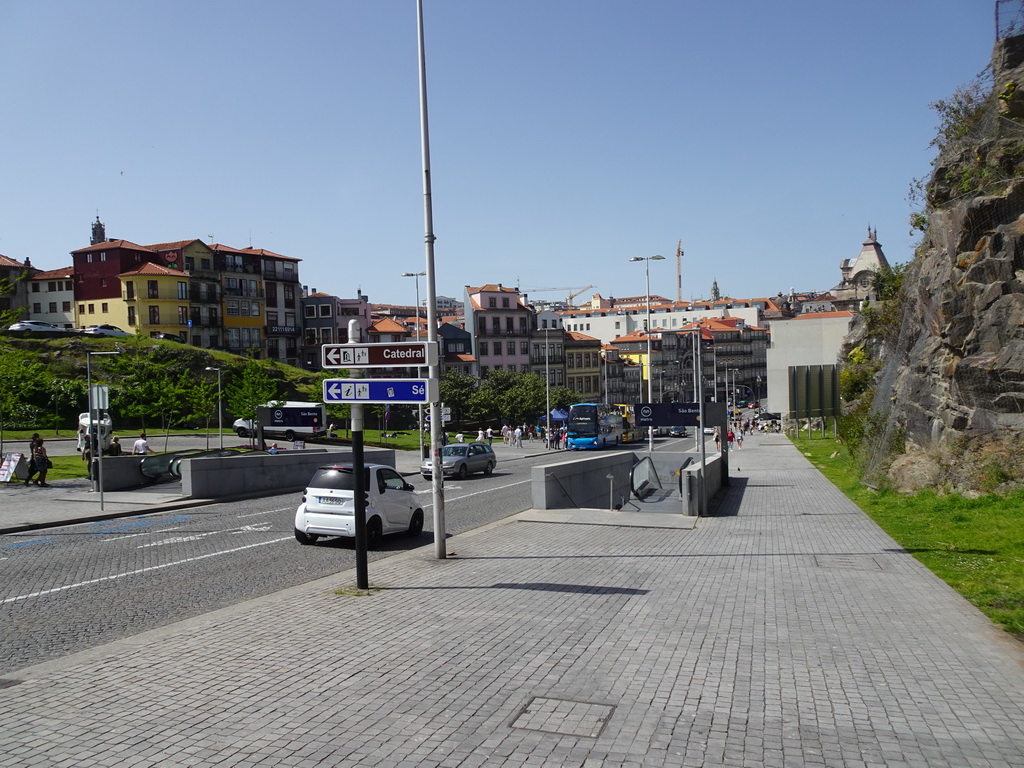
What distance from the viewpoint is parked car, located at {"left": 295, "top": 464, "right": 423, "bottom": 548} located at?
15305 millimetres

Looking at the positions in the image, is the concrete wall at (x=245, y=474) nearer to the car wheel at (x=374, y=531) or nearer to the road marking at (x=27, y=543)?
the road marking at (x=27, y=543)

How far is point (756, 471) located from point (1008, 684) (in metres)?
29.5

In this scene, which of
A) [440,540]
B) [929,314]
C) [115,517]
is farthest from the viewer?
[929,314]

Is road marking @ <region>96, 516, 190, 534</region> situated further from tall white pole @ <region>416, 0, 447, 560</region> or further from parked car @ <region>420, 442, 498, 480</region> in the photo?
parked car @ <region>420, 442, 498, 480</region>

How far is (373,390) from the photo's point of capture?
11461 millimetres

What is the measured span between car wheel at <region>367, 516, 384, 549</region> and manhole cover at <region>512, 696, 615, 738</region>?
366 inches

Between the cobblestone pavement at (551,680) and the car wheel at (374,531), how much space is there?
138 inches

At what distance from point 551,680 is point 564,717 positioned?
35.5 inches

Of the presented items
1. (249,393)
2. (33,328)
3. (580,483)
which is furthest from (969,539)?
(33,328)

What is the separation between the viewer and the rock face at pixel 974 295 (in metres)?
19.3

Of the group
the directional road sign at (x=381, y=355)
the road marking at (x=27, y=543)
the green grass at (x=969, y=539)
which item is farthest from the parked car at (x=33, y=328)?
the directional road sign at (x=381, y=355)

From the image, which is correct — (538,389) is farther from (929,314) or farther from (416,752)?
(416,752)

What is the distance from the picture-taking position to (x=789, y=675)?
24.2 feet

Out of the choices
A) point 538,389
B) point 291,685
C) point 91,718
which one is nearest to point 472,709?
point 291,685
